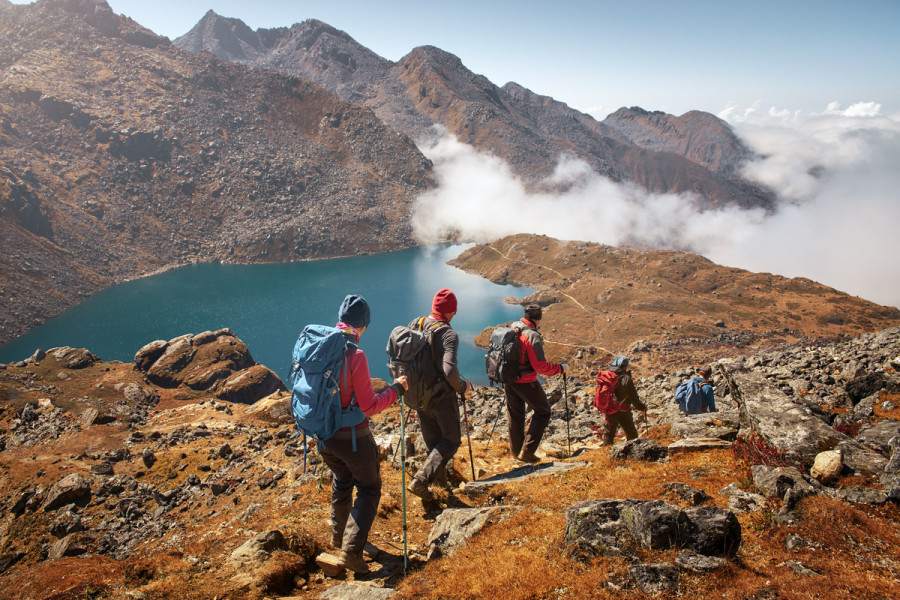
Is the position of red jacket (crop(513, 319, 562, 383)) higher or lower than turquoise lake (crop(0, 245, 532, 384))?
higher

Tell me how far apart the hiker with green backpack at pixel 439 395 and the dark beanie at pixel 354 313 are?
3.96 feet

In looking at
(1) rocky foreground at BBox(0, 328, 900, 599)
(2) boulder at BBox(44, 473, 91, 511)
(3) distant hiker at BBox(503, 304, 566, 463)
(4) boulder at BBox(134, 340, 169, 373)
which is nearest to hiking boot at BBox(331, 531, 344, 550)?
(1) rocky foreground at BBox(0, 328, 900, 599)

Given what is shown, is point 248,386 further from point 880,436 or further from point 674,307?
point 674,307

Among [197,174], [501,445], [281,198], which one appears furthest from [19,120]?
[501,445]

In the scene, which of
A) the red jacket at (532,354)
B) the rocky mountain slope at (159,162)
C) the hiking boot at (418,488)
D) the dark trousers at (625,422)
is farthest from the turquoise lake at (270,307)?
the hiking boot at (418,488)

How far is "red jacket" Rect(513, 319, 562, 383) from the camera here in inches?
339

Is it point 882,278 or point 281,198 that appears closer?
point 281,198

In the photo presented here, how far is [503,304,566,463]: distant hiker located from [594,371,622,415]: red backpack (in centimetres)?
192

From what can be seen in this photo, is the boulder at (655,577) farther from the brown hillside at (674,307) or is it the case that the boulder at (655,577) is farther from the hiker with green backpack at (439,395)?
the brown hillside at (674,307)

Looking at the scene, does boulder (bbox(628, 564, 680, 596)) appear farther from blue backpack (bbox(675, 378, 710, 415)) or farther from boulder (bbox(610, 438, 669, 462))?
blue backpack (bbox(675, 378, 710, 415))

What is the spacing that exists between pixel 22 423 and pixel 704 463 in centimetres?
3889

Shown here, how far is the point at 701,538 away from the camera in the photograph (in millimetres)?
4926

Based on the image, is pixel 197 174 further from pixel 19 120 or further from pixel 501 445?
pixel 501 445

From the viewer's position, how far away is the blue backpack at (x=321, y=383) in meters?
5.41
